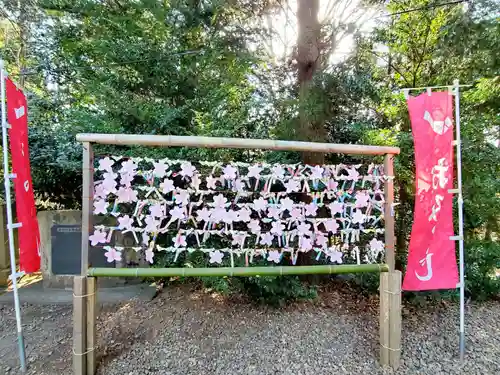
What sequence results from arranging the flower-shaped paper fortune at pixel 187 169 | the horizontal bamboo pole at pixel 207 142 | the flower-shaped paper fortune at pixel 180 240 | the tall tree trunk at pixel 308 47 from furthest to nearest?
the tall tree trunk at pixel 308 47 < the flower-shaped paper fortune at pixel 180 240 < the flower-shaped paper fortune at pixel 187 169 < the horizontal bamboo pole at pixel 207 142

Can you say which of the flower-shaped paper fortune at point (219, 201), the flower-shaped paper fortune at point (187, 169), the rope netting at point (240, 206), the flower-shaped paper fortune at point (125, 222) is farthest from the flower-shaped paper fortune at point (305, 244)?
the flower-shaped paper fortune at point (125, 222)

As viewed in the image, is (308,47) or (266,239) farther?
(308,47)

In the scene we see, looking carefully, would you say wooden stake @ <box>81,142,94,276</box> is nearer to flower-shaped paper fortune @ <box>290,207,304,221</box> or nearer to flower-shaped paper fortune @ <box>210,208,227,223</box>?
flower-shaped paper fortune @ <box>210,208,227,223</box>

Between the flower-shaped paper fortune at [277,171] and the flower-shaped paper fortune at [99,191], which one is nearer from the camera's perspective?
the flower-shaped paper fortune at [99,191]

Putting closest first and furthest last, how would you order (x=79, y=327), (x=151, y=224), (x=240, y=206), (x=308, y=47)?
(x=79, y=327)
(x=151, y=224)
(x=240, y=206)
(x=308, y=47)

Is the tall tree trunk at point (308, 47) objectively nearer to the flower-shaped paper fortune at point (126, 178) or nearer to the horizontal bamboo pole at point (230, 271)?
the horizontal bamboo pole at point (230, 271)

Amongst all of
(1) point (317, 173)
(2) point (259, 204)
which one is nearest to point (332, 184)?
(1) point (317, 173)

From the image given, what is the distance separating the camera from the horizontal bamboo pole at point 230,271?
6.84 ft

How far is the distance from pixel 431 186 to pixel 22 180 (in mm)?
3242

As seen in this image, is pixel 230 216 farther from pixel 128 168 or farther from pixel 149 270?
pixel 128 168

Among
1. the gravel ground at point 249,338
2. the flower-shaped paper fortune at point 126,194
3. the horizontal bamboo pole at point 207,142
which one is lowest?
the gravel ground at point 249,338

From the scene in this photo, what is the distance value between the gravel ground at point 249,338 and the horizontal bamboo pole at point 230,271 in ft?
2.56

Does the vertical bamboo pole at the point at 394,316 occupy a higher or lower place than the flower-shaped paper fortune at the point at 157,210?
lower

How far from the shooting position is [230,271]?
85.5 inches
